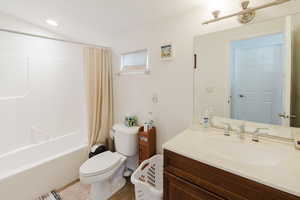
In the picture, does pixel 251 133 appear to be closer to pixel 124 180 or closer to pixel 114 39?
pixel 124 180

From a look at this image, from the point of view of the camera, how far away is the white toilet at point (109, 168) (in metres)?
1.54

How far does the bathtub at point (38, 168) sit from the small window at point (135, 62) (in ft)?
4.22

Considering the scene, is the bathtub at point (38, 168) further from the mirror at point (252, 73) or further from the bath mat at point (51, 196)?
the mirror at point (252, 73)

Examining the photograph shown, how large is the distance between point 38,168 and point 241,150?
206 centimetres

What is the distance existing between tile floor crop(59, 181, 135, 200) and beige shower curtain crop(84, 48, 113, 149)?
Answer: 54 cm

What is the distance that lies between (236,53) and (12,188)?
2.51 meters

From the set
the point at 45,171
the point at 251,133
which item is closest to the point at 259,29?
the point at 251,133

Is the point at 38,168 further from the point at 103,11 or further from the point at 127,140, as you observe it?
the point at 103,11

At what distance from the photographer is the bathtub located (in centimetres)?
150

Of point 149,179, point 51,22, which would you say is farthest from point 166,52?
point 51,22

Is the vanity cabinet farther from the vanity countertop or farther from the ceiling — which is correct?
the ceiling

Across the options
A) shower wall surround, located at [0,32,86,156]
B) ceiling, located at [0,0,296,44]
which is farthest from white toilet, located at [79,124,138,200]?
ceiling, located at [0,0,296,44]

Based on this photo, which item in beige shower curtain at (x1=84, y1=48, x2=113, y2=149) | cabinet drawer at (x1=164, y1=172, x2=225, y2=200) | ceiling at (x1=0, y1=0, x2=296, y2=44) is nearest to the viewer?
cabinet drawer at (x1=164, y1=172, x2=225, y2=200)

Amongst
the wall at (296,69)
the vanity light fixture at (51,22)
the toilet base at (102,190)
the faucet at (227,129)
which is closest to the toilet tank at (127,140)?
the toilet base at (102,190)
